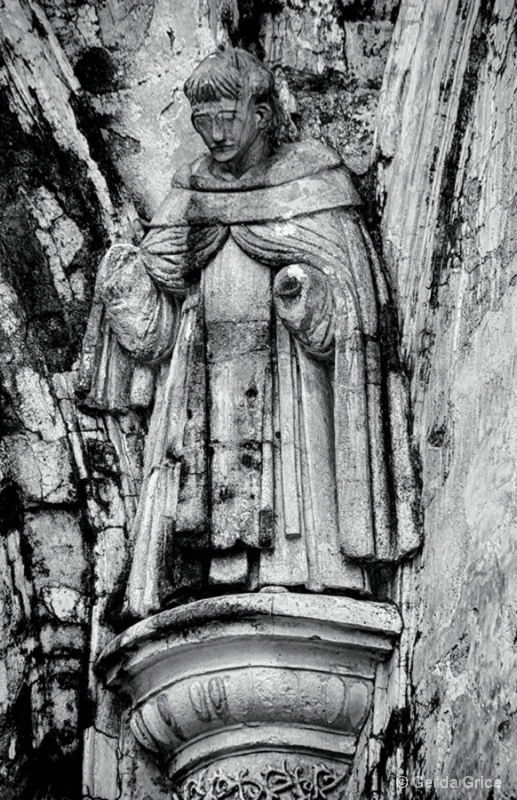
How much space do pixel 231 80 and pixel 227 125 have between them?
5.3 inches

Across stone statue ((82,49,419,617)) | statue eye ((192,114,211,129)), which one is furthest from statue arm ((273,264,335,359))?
statue eye ((192,114,211,129))

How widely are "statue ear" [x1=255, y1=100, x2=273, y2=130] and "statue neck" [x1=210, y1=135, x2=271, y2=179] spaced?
39 millimetres

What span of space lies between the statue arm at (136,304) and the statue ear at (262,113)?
1.71 feet

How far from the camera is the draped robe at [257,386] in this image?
607 cm

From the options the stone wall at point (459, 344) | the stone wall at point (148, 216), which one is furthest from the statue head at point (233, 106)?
the stone wall at point (459, 344)

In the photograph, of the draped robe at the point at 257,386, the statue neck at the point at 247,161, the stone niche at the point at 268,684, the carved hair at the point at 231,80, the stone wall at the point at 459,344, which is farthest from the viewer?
the statue neck at the point at 247,161

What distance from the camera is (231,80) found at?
6.31 metres

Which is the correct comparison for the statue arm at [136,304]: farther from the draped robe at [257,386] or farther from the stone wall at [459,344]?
the stone wall at [459,344]

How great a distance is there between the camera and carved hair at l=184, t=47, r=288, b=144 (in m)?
6.30

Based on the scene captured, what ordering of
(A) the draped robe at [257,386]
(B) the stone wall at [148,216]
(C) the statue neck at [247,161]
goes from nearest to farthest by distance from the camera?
1. (B) the stone wall at [148,216]
2. (A) the draped robe at [257,386]
3. (C) the statue neck at [247,161]

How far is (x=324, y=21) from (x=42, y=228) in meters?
1.12

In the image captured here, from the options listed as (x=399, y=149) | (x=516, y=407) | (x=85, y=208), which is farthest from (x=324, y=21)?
(x=516, y=407)

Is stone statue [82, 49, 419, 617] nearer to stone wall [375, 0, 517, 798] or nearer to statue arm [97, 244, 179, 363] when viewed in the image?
statue arm [97, 244, 179, 363]

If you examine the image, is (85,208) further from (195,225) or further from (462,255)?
(462,255)
